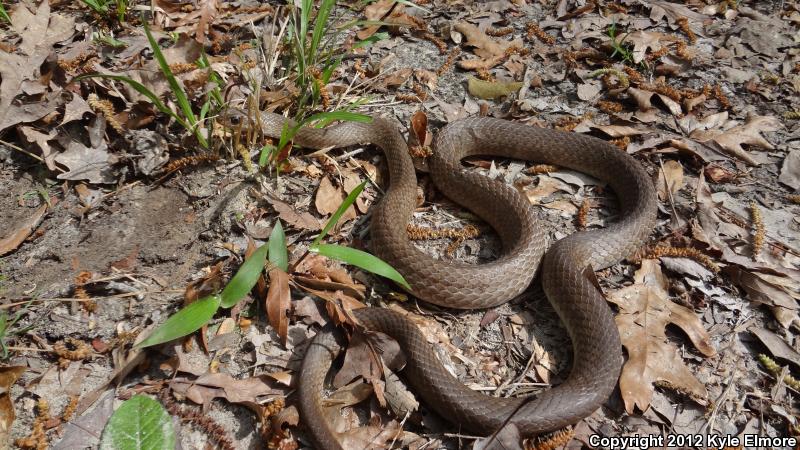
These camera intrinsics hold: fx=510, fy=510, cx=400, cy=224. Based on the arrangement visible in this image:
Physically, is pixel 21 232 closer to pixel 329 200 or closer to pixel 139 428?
pixel 139 428

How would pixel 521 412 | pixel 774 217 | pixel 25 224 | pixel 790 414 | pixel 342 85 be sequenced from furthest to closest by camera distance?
pixel 342 85, pixel 774 217, pixel 25 224, pixel 790 414, pixel 521 412

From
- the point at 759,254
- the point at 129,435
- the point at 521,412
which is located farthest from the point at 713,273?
the point at 129,435

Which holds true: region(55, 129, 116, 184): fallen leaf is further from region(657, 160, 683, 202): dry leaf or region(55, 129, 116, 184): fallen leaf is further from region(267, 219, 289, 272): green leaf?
region(657, 160, 683, 202): dry leaf

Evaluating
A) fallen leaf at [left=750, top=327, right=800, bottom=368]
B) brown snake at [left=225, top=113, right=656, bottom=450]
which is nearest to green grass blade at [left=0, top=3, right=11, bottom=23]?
brown snake at [left=225, top=113, right=656, bottom=450]

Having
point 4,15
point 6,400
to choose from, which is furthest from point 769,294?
point 4,15

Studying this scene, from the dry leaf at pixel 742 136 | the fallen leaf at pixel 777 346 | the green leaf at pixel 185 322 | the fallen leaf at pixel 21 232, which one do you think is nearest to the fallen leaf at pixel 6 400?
the green leaf at pixel 185 322

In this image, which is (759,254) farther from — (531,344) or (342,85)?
(342,85)
